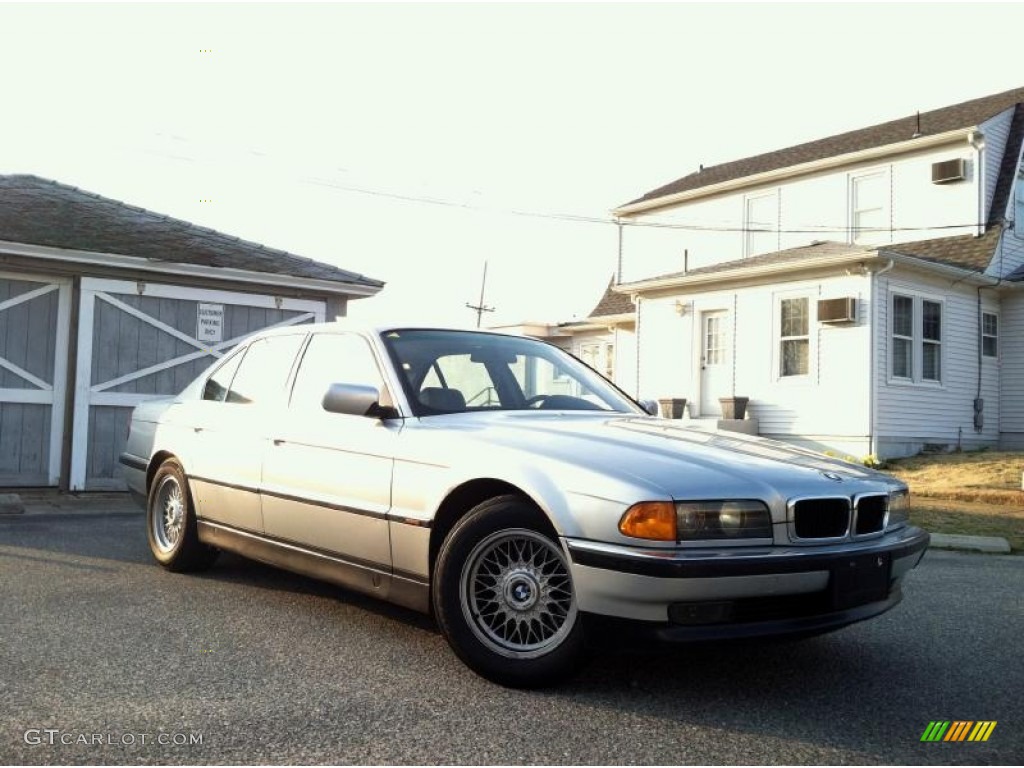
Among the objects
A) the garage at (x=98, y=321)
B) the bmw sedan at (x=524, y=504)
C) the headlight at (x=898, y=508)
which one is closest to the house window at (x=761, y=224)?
the garage at (x=98, y=321)

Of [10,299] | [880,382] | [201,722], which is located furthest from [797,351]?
[201,722]

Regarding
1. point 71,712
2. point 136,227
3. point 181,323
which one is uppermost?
point 136,227

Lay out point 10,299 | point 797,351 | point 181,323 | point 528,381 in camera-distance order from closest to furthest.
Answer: point 528,381 < point 10,299 < point 181,323 < point 797,351

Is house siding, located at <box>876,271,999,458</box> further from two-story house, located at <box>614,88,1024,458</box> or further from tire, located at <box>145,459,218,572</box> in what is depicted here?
tire, located at <box>145,459,218,572</box>

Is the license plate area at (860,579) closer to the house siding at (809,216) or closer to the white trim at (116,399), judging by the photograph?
the white trim at (116,399)

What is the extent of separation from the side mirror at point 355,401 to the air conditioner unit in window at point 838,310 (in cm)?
1233

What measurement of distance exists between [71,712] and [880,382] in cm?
1414

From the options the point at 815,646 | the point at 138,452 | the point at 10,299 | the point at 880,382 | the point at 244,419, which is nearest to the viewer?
the point at 815,646

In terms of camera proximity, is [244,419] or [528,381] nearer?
[528,381]

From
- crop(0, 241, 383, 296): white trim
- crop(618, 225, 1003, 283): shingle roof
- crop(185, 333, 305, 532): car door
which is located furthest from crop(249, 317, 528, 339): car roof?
crop(618, 225, 1003, 283): shingle roof

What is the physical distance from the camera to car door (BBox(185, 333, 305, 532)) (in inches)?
204

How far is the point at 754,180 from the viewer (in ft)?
69.3

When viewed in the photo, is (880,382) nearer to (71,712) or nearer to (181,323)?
(181,323)

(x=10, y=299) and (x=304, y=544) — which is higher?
(x=10, y=299)
